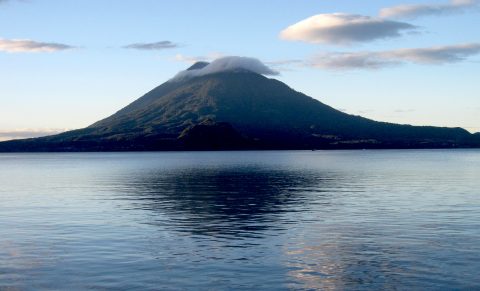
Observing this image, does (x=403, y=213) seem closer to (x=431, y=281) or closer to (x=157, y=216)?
(x=157, y=216)

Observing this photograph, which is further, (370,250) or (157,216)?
(157,216)

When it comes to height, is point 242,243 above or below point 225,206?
below

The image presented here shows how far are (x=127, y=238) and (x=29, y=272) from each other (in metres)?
10.7

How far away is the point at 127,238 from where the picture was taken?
40.3m

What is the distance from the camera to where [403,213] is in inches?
2104

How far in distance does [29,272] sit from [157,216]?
897 inches

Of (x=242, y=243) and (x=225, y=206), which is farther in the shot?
(x=225, y=206)

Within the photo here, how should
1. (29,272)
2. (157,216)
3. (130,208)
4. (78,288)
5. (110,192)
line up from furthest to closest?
(110,192), (130,208), (157,216), (29,272), (78,288)

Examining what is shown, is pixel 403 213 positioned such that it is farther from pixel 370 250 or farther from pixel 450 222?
pixel 370 250

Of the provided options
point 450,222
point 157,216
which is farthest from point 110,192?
point 450,222

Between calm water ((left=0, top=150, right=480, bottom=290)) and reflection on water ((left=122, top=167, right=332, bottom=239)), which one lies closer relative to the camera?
calm water ((left=0, top=150, right=480, bottom=290))

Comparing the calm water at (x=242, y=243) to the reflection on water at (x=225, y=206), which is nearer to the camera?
the calm water at (x=242, y=243)

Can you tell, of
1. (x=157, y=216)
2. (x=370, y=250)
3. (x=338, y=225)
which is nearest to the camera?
(x=370, y=250)

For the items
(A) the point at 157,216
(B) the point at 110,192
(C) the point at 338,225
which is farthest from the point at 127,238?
(B) the point at 110,192
